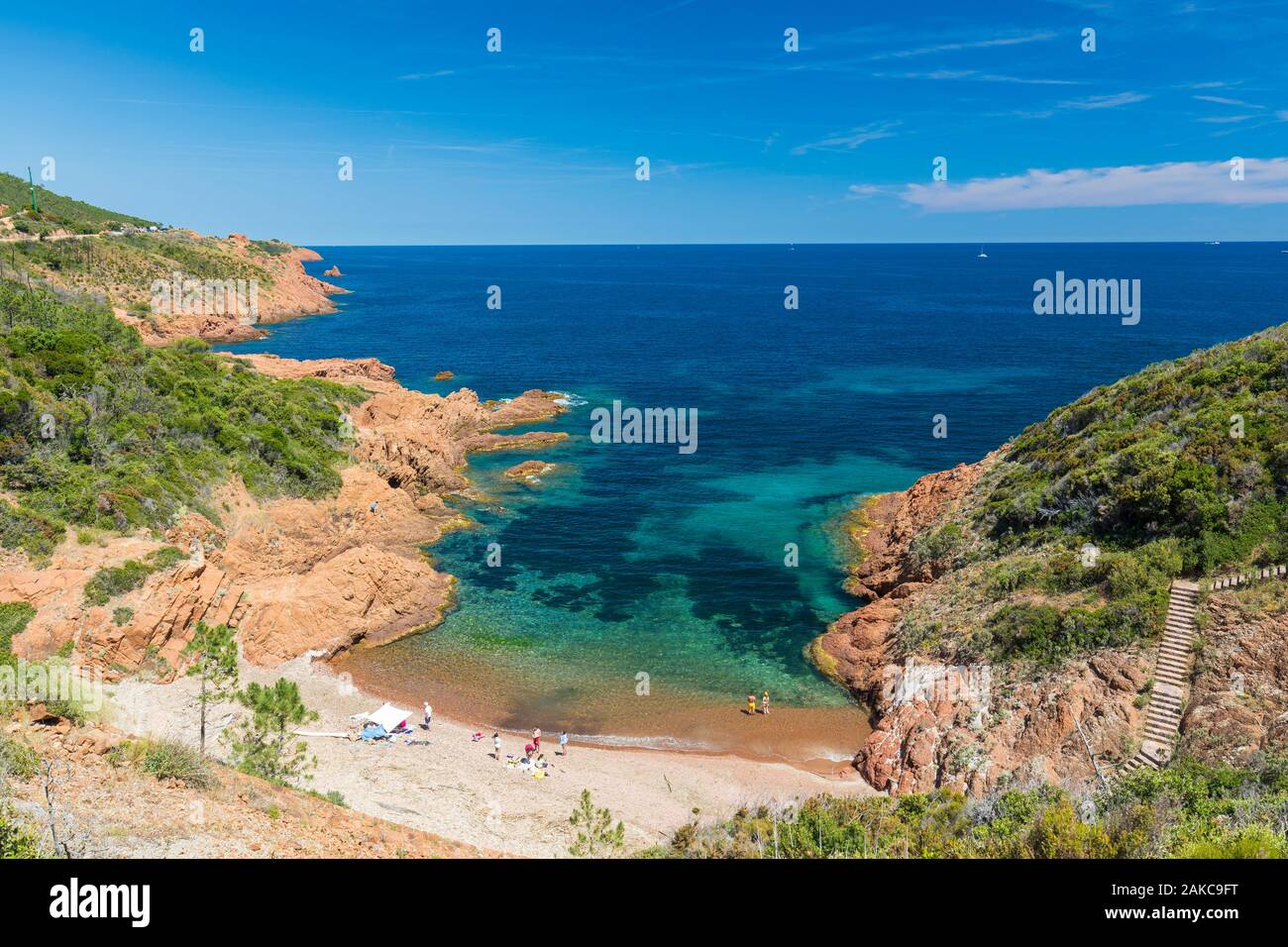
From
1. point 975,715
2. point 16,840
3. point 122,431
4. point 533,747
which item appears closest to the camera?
point 16,840

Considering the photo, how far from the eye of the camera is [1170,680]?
22188mm

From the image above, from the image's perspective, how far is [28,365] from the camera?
37.1 metres

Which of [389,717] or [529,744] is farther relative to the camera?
[389,717]

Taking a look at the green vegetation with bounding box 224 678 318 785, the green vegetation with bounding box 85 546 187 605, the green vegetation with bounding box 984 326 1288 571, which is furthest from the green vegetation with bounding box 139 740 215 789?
the green vegetation with bounding box 984 326 1288 571

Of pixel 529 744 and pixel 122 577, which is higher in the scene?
pixel 122 577

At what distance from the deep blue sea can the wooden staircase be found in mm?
10515

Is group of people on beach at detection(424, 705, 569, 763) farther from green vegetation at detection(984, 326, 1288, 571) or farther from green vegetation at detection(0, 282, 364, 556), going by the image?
green vegetation at detection(984, 326, 1288, 571)

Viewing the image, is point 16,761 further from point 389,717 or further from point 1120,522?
point 1120,522

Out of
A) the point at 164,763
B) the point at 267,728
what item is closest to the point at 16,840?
the point at 164,763

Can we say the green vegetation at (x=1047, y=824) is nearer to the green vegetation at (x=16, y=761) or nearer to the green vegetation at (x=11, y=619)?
the green vegetation at (x=16, y=761)

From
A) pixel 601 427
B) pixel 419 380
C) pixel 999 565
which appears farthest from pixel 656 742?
pixel 419 380

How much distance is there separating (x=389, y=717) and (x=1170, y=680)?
2523 centimetres

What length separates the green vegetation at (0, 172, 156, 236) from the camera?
355 feet
